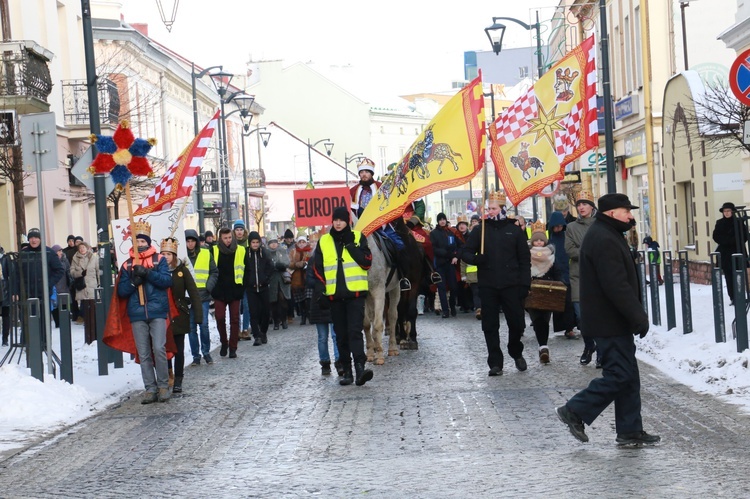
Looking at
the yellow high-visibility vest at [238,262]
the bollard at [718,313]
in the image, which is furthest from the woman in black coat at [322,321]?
the bollard at [718,313]

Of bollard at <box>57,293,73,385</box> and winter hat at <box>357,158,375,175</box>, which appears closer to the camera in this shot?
bollard at <box>57,293,73,385</box>

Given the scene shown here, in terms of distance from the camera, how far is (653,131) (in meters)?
35.7

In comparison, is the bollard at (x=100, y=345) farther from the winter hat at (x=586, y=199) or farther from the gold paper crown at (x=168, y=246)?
the winter hat at (x=586, y=199)

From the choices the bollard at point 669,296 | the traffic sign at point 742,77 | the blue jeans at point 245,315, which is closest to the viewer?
the traffic sign at point 742,77

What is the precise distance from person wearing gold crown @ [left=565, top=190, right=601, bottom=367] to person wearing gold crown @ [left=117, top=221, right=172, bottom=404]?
14.4ft

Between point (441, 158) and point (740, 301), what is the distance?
3552 mm

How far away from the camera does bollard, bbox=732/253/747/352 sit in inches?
539

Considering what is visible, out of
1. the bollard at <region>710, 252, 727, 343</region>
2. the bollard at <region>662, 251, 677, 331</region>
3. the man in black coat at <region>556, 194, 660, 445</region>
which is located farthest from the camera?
the bollard at <region>662, 251, 677, 331</region>

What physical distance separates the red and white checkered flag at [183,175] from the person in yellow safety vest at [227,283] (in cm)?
104

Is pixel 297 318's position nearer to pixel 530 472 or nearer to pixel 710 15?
pixel 710 15

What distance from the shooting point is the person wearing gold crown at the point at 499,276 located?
14.0 m

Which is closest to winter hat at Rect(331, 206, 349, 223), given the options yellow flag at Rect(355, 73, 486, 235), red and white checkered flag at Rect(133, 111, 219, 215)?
yellow flag at Rect(355, 73, 486, 235)

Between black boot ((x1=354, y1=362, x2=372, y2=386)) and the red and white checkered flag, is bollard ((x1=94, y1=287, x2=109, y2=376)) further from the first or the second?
black boot ((x1=354, y1=362, x2=372, y2=386))

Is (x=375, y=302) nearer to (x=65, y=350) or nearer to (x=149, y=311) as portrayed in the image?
(x=149, y=311)
